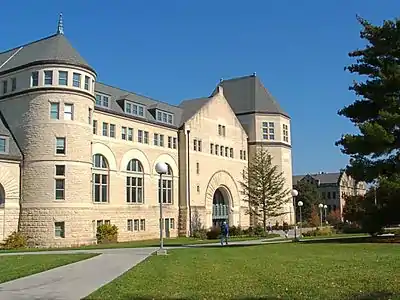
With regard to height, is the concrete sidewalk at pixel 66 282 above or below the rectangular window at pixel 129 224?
below

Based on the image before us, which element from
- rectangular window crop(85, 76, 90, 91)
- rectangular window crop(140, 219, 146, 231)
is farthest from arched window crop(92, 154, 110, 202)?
rectangular window crop(85, 76, 90, 91)

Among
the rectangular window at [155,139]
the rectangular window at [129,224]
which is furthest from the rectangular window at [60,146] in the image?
the rectangular window at [155,139]

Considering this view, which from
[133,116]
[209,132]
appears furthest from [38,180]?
[209,132]

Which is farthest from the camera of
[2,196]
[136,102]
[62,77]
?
[136,102]

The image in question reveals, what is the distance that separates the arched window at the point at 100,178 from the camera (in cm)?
4544

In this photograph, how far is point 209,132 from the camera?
60.6 m

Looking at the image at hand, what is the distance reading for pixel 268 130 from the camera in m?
70.2

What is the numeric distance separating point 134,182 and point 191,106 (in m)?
16.6

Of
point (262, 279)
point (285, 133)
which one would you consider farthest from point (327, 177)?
point (262, 279)

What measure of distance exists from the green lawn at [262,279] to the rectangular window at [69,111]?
2308 cm

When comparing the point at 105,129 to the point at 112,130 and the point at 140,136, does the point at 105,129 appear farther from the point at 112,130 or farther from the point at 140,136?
the point at 140,136

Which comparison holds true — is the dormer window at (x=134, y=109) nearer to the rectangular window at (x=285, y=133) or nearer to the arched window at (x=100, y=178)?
the arched window at (x=100, y=178)

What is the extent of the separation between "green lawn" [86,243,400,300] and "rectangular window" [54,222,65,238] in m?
20.8

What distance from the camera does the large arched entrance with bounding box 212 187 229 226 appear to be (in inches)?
2402
